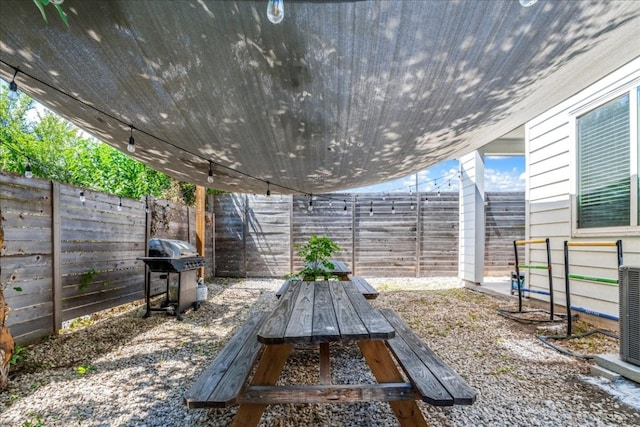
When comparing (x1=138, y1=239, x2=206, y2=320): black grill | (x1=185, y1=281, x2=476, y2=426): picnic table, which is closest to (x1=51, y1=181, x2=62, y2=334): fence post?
(x1=138, y1=239, x2=206, y2=320): black grill

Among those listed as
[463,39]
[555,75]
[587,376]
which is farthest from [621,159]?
[463,39]

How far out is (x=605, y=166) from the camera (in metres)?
3.05

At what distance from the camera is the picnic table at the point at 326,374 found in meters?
1.22

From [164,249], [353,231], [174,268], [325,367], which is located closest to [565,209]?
[325,367]

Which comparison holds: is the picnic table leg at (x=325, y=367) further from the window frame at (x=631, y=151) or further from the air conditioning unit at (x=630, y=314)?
the window frame at (x=631, y=151)

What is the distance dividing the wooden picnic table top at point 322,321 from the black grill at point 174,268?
1916 millimetres

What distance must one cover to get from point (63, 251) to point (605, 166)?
544 cm

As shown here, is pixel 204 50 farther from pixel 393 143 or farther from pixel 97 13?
pixel 393 143

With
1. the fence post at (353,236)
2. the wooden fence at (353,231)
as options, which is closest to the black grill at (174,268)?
the wooden fence at (353,231)

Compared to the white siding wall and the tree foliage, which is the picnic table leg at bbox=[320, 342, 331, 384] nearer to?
the white siding wall

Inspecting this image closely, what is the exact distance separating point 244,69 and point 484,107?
1.57 m

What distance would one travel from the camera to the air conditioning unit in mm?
1948

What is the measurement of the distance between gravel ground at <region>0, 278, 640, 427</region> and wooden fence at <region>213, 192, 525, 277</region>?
9.17 ft

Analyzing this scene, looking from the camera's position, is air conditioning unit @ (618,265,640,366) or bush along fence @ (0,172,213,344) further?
bush along fence @ (0,172,213,344)
